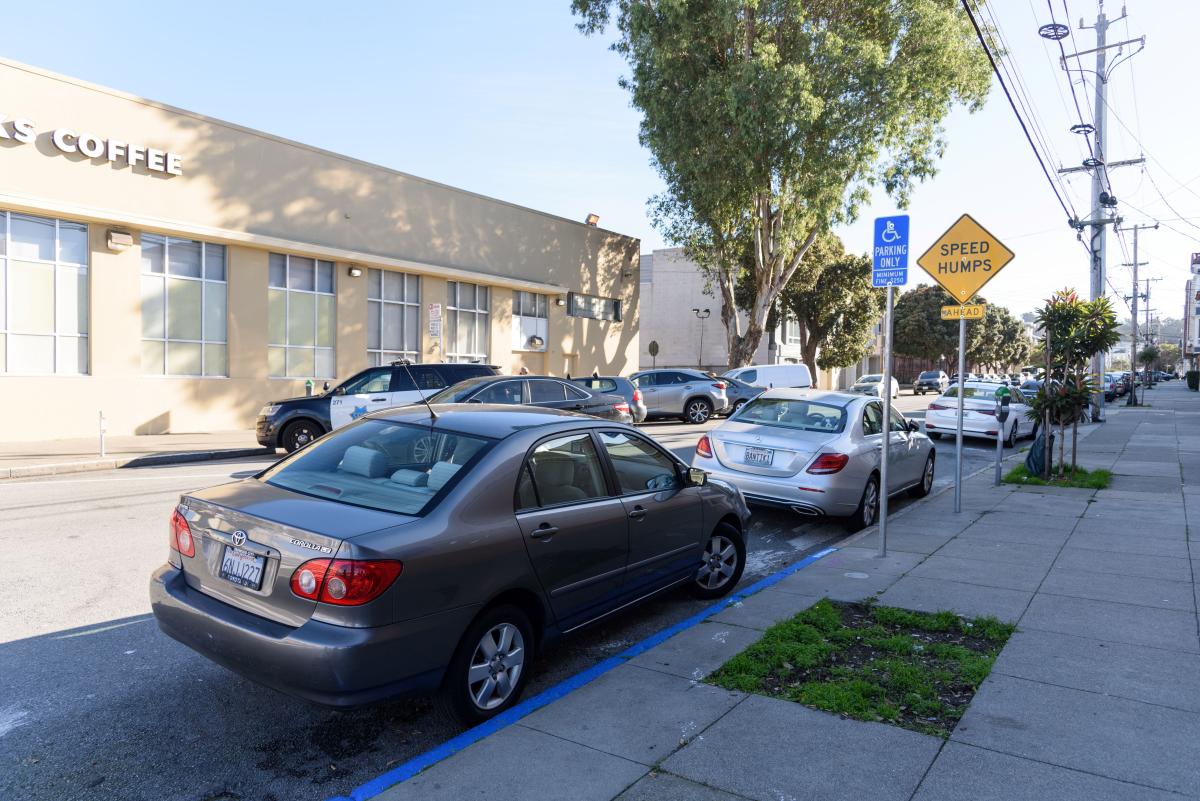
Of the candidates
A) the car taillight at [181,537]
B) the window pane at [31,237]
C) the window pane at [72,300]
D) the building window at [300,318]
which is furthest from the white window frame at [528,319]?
the car taillight at [181,537]

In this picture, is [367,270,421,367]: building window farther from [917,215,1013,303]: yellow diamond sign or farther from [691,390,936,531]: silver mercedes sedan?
[917,215,1013,303]: yellow diamond sign

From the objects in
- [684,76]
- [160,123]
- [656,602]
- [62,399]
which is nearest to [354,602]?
[656,602]

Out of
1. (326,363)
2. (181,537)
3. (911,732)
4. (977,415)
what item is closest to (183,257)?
(326,363)

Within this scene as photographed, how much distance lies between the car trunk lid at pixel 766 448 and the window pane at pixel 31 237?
554 inches

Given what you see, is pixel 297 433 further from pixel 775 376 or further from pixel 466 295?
pixel 775 376

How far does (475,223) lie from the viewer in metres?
24.6

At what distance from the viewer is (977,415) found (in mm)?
18656

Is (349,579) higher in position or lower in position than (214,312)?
lower

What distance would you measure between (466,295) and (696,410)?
799 centimetres

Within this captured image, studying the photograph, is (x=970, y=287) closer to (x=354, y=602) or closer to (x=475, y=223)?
(x=354, y=602)

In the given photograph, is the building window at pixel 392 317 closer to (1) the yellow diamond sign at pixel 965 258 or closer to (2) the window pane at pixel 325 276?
(2) the window pane at pixel 325 276

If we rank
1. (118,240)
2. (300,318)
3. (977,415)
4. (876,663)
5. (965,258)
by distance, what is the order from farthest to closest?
(300,318) < (977,415) < (118,240) < (965,258) < (876,663)

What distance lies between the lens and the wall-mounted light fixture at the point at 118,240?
16.0m

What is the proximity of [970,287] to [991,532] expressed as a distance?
2.83m
